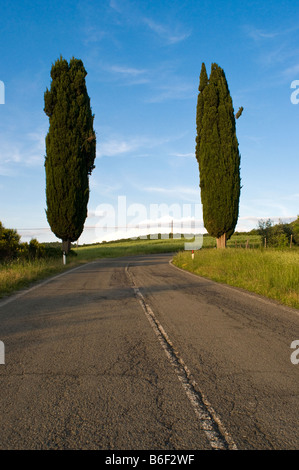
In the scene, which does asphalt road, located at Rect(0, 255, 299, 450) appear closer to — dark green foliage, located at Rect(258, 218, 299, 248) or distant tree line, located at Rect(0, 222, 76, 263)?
distant tree line, located at Rect(0, 222, 76, 263)

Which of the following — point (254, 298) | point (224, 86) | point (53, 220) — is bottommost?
point (254, 298)

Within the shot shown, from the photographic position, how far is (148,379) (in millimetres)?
3893

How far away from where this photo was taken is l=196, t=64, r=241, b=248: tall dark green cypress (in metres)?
27.5

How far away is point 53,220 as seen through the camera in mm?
29469

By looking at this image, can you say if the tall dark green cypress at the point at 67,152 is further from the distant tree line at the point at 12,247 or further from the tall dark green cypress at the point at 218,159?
the tall dark green cypress at the point at 218,159

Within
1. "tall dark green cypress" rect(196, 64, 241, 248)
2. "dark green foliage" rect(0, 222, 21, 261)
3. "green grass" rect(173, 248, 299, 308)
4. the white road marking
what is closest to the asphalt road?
the white road marking

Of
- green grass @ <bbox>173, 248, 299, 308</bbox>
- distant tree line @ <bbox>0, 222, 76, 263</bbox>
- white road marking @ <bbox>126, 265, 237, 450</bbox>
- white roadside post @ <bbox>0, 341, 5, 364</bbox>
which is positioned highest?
distant tree line @ <bbox>0, 222, 76, 263</bbox>

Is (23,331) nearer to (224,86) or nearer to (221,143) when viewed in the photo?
(221,143)

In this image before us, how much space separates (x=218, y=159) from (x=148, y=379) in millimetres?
Result: 25402

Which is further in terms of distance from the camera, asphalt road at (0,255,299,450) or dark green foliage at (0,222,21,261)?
dark green foliage at (0,222,21,261)

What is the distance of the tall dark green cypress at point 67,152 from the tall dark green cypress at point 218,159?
9.55m

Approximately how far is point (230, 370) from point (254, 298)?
5.68 meters

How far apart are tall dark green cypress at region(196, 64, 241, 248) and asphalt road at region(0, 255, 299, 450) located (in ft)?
66.9
